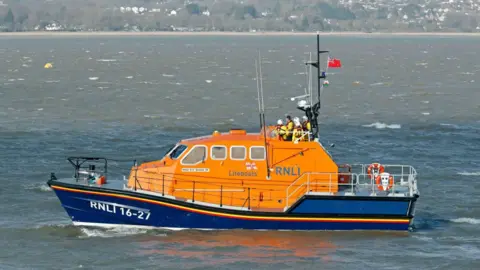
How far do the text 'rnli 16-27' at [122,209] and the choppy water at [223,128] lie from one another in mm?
548

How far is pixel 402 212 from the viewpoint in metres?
25.9

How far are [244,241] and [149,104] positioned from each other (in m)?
39.4

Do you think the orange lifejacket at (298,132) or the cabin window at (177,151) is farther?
the cabin window at (177,151)

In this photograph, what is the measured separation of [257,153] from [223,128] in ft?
81.8

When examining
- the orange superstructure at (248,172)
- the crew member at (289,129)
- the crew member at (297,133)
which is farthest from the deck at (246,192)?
the crew member at (289,129)

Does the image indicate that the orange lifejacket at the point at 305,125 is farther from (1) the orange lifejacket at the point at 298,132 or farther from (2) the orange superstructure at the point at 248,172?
(2) the orange superstructure at the point at 248,172

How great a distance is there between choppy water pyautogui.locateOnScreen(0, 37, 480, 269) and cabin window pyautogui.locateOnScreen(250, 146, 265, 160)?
1.99m

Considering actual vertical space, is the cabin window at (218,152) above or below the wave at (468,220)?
above

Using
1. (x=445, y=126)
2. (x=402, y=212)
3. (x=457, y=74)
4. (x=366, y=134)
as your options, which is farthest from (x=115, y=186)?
(x=457, y=74)

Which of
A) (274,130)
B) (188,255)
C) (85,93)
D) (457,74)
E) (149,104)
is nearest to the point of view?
(188,255)

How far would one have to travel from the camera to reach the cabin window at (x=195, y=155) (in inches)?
1024

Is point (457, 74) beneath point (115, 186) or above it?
beneath

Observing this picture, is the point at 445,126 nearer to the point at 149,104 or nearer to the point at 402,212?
the point at 149,104

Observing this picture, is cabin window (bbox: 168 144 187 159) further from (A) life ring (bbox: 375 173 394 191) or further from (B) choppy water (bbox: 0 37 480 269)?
(A) life ring (bbox: 375 173 394 191)
